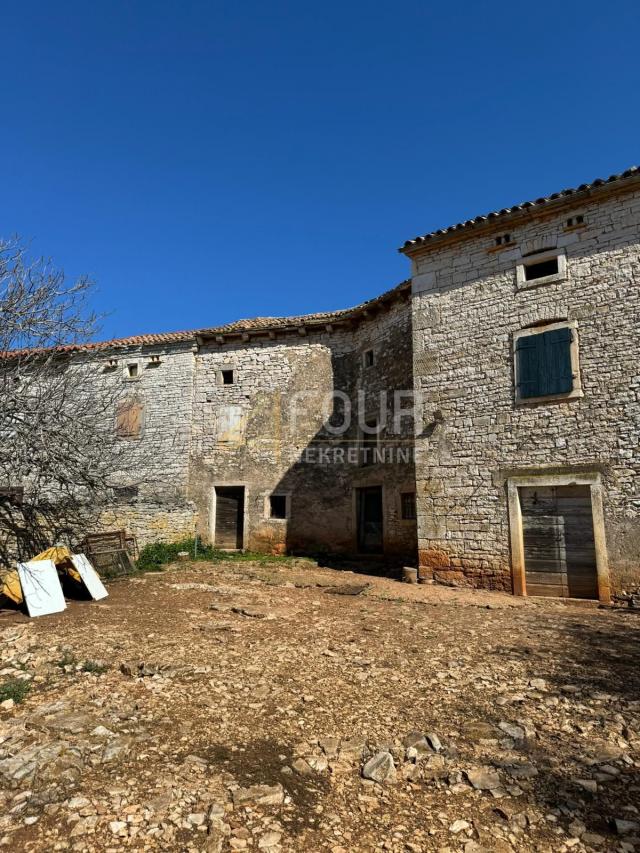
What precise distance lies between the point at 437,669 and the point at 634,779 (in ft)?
6.55

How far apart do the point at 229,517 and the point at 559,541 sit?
9.51 metres

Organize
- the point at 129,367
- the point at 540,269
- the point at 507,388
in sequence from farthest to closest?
the point at 129,367
the point at 540,269
the point at 507,388

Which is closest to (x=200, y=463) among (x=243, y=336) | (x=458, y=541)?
(x=243, y=336)

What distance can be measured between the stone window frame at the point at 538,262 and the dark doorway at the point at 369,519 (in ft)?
21.6

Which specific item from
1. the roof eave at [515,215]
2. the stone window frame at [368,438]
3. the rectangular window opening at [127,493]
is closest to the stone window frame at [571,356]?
the roof eave at [515,215]

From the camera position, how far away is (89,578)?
7.70m

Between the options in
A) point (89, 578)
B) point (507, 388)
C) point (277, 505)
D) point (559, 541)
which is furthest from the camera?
point (277, 505)

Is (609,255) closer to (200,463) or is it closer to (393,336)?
(393,336)

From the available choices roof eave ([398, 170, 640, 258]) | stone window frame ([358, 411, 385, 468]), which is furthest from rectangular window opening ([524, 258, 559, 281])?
stone window frame ([358, 411, 385, 468])

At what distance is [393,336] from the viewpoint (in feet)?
44.7

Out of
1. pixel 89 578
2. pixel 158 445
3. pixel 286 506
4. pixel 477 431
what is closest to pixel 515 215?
pixel 477 431

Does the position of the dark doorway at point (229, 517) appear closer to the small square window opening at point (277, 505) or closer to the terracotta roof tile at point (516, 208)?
the small square window opening at point (277, 505)

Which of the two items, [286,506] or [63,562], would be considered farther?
[286,506]

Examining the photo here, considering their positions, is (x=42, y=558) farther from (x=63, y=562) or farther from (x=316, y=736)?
(x=316, y=736)
